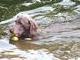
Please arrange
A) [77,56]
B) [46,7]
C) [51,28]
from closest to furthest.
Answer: [77,56] → [51,28] → [46,7]

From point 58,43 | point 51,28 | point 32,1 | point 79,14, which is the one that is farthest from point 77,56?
point 32,1

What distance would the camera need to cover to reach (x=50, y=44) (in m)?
9.02

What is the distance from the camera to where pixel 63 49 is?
8.48 m

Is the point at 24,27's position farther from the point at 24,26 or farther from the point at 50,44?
the point at 50,44

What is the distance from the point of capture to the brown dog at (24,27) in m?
9.52

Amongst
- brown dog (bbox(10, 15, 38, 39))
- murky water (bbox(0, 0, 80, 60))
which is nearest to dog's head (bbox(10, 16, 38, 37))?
brown dog (bbox(10, 15, 38, 39))

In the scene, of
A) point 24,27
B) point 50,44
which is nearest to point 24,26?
point 24,27

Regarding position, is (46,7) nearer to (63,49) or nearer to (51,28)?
(51,28)

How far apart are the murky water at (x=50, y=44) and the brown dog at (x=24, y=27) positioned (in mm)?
333

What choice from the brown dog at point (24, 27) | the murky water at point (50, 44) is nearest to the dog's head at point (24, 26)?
the brown dog at point (24, 27)

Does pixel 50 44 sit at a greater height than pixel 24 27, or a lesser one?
lesser

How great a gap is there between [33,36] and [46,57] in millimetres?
1998

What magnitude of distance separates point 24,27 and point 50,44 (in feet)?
3.74

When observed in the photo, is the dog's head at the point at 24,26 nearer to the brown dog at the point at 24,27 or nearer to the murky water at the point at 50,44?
the brown dog at the point at 24,27
